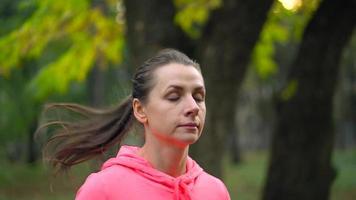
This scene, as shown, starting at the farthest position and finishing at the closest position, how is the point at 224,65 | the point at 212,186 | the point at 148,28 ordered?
the point at 224,65, the point at 148,28, the point at 212,186

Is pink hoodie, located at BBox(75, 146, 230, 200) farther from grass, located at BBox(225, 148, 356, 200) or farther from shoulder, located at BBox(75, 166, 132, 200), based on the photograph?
grass, located at BBox(225, 148, 356, 200)

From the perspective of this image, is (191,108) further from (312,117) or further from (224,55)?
(312,117)

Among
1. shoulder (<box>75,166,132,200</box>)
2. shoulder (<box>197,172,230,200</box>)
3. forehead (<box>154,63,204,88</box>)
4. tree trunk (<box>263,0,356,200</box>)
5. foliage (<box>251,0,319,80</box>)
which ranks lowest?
shoulder (<box>75,166,132,200</box>)

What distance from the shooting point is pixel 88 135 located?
3900 millimetres

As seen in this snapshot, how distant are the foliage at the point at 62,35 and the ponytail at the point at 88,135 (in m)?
6.26

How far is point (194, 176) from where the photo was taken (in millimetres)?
3322

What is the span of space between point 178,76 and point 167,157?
1.08 ft

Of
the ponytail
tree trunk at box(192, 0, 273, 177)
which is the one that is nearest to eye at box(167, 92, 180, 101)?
the ponytail

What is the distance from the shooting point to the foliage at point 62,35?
10.2 meters

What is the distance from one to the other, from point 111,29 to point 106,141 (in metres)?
7.04

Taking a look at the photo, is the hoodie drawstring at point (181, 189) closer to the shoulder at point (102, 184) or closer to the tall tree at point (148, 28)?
the shoulder at point (102, 184)

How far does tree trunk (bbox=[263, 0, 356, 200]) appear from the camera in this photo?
10.2 m

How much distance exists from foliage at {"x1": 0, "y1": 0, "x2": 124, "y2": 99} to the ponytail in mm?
6257

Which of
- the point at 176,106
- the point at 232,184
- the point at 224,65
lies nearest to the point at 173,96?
the point at 176,106
